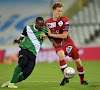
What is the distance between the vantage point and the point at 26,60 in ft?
21.8

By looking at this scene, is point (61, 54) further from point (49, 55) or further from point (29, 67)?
point (49, 55)

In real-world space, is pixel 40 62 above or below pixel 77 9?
below

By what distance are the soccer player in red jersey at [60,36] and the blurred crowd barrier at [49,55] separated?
10457 mm

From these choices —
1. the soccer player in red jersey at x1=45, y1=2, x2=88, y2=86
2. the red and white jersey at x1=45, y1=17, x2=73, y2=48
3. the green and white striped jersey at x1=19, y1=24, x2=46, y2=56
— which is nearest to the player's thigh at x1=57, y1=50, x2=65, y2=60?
the soccer player in red jersey at x1=45, y1=2, x2=88, y2=86

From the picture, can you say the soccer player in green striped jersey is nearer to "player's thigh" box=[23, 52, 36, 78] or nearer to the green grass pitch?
"player's thigh" box=[23, 52, 36, 78]

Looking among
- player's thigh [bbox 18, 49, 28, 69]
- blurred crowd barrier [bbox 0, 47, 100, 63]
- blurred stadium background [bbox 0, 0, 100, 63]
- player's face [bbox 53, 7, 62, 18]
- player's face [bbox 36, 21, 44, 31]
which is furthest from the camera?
blurred stadium background [bbox 0, 0, 100, 63]

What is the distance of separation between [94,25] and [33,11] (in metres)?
5.53

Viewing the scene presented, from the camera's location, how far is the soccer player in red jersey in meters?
7.17

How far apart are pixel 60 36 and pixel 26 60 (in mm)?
1051

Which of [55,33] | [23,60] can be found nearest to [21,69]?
[23,60]

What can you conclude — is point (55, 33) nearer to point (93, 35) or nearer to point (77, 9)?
point (93, 35)

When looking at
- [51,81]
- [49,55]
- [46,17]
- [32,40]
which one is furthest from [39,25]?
[46,17]

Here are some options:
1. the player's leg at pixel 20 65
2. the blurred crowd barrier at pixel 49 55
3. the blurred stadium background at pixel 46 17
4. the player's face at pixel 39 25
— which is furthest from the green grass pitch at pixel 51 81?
the blurred stadium background at pixel 46 17

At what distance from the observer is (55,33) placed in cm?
732
